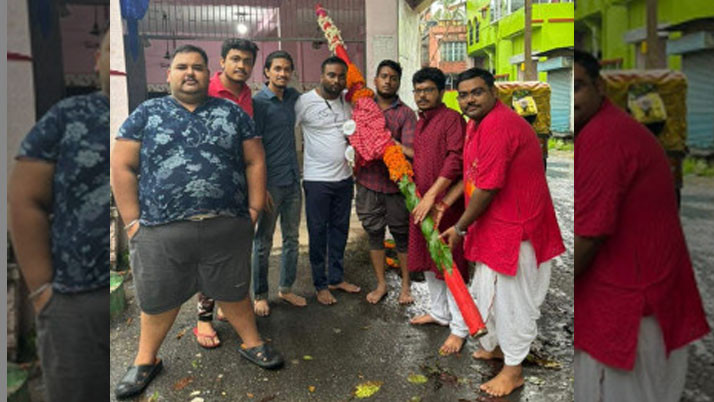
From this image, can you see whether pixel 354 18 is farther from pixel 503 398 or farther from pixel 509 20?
pixel 503 398

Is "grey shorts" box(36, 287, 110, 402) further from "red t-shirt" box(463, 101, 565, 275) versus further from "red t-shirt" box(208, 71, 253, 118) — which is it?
"red t-shirt" box(463, 101, 565, 275)

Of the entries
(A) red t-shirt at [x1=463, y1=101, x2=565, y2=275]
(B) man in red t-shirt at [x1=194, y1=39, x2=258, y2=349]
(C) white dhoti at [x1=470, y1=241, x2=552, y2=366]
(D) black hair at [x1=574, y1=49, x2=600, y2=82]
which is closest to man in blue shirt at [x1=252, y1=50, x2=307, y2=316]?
(B) man in red t-shirt at [x1=194, y1=39, x2=258, y2=349]

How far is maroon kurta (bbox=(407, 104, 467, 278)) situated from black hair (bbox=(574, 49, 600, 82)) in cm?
214

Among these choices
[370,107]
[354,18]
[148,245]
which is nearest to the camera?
[148,245]

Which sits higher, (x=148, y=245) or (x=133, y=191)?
(x=133, y=191)

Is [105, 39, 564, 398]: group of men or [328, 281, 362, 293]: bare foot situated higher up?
[105, 39, 564, 398]: group of men

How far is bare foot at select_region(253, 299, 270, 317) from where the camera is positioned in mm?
2936

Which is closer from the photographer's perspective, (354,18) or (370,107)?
(370,107)

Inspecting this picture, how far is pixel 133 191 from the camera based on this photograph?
1.82m

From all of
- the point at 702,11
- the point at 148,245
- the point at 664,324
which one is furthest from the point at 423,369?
the point at 702,11

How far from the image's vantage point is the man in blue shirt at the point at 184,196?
1799 millimetres

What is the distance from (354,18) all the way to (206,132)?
1.90 m

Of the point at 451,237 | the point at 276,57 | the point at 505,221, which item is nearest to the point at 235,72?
the point at 276,57

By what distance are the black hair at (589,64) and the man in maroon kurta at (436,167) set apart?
6.96ft
